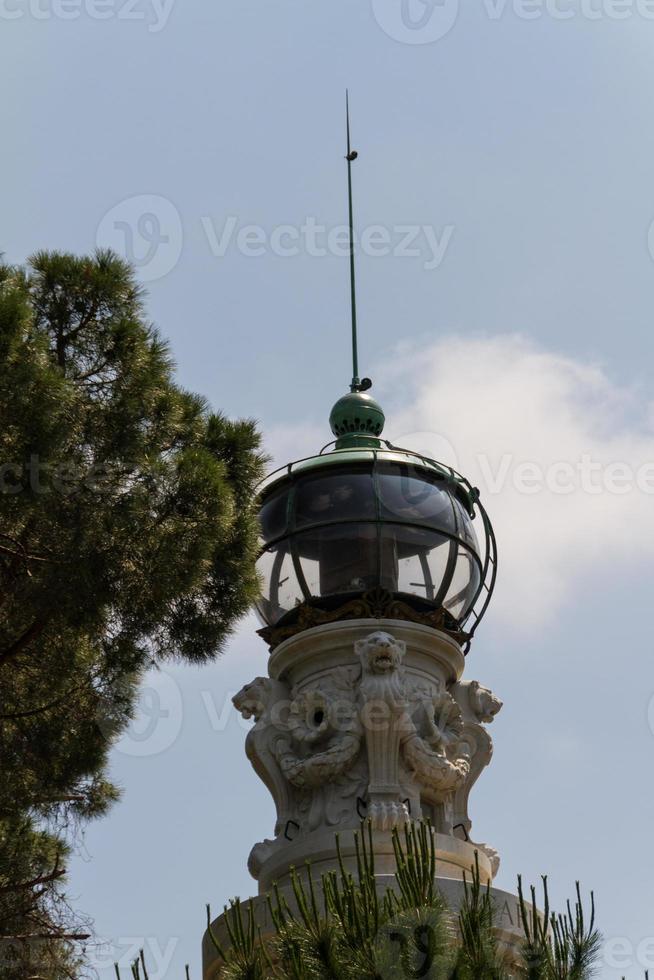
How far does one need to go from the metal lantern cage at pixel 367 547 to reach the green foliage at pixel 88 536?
3121mm

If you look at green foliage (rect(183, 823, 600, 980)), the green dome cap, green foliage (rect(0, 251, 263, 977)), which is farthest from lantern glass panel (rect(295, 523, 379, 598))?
green foliage (rect(183, 823, 600, 980))

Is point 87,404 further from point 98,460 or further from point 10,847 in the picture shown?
point 10,847

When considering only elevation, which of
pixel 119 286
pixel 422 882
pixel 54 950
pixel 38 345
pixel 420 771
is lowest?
pixel 422 882

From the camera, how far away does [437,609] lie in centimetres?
1928

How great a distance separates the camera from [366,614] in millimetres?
18938

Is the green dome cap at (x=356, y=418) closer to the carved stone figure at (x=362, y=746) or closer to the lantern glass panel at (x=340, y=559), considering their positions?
the lantern glass panel at (x=340, y=559)

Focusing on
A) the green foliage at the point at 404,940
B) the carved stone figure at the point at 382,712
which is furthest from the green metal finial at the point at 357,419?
the green foliage at the point at 404,940

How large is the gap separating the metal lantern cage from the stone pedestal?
0.33 meters

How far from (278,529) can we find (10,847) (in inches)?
195

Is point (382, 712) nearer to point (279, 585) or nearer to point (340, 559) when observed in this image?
point (340, 559)

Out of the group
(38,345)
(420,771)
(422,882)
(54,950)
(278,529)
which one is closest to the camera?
(422,882)

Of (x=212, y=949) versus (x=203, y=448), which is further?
(x=212, y=949)

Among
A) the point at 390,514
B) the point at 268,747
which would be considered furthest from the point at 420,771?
the point at 390,514

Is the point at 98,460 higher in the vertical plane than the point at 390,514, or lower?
lower
